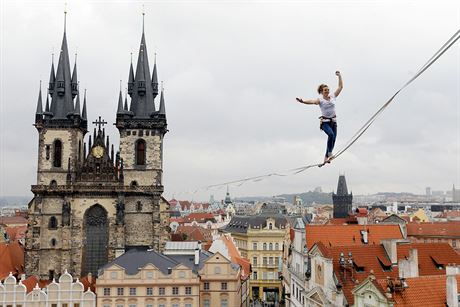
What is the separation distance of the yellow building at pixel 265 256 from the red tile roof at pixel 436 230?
747 inches

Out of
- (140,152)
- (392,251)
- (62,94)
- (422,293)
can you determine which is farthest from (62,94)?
(422,293)

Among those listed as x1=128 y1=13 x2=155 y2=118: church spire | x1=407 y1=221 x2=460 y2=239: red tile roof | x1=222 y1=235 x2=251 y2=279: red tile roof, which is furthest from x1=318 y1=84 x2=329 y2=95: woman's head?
x1=407 y1=221 x2=460 y2=239: red tile roof

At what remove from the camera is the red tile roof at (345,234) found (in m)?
40.6

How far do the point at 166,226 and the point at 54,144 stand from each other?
53.2 ft

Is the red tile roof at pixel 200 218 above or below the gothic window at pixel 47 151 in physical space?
below

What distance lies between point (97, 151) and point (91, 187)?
4.37 metres

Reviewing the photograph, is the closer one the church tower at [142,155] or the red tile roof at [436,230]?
the church tower at [142,155]

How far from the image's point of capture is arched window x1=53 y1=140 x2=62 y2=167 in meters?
62.1

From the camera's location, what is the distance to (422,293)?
26.3 meters

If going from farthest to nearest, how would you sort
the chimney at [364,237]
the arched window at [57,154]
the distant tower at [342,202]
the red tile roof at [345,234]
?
the distant tower at [342,202] → the arched window at [57,154] → the chimney at [364,237] → the red tile roof at [345,234]

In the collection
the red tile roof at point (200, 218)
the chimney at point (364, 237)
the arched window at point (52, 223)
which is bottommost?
the red tile roof at point (200, 218)

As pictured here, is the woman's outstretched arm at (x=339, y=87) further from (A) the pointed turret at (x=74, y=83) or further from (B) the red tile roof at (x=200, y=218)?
(B) the red tile roof at (x=200, y=218)

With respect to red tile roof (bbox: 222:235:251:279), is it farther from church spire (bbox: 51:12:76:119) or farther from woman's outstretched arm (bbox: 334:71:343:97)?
woman's outstretched arm (bbox: 334:71:343:97)

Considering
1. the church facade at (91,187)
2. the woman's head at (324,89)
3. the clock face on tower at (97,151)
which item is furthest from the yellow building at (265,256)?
the woman's head at (324,89)
